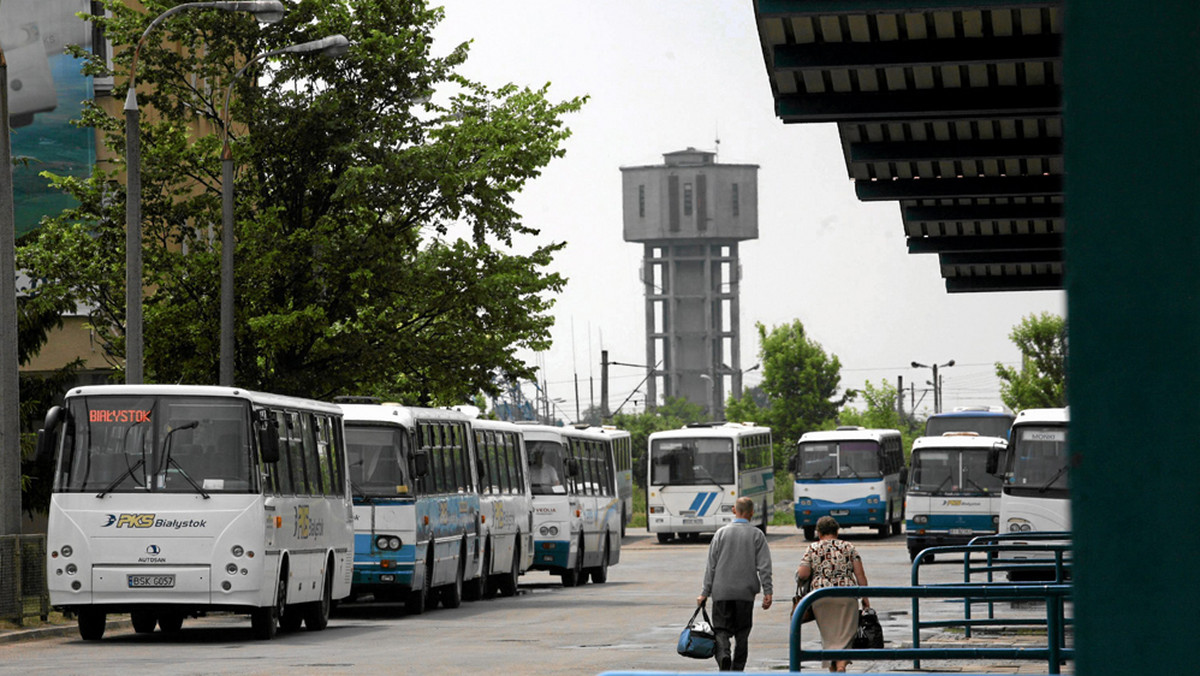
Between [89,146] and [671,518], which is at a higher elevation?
[89,146]

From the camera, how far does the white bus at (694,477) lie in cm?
5706

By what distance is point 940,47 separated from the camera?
10500mm

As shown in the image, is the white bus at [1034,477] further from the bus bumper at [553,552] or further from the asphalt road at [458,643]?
the bus bumper at [553,552]

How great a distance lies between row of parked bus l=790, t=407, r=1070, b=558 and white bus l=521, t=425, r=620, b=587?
6626 millimetres

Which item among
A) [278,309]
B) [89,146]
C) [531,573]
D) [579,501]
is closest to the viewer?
[278,309]

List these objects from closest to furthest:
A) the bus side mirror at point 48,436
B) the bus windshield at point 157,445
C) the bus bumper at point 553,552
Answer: the bus side mirror at point 48,436 → the bus windshield at point 157,445 → the bus bumper at point 553,552

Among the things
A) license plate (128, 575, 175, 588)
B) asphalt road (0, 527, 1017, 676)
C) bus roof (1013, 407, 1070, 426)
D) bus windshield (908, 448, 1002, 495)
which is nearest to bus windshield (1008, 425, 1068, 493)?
bus roof (1013, 407, 1070, 426)

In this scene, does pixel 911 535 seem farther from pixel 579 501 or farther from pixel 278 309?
pixel 278 309

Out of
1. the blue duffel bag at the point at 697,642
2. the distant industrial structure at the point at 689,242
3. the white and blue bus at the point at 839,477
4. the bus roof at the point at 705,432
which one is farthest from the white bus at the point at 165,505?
the distant industrial structure at the point at 689,242

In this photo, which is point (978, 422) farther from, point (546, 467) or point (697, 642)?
point (697, 642)

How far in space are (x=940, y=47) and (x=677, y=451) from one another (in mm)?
47431

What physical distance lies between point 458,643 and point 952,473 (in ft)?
87.8

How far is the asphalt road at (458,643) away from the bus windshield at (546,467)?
3424mm

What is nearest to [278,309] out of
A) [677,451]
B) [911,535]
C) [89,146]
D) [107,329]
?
[107,329]
